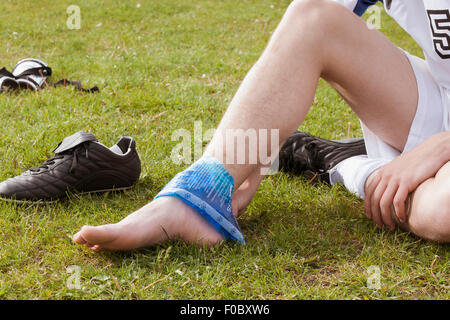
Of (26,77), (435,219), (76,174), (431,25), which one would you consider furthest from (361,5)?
(26,77)

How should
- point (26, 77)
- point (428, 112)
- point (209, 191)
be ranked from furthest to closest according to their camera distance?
point (26, 77) < point (428, 112) < point (209, 191)

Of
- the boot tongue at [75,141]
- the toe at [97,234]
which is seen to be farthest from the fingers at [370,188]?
the boot tongue at [75,141]

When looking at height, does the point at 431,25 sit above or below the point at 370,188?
above

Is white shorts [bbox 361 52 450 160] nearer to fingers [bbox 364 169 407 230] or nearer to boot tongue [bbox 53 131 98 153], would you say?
fingers [bbox 364 169 407 230]

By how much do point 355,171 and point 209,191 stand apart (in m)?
0.69

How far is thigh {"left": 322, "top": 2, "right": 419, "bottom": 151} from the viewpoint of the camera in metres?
1.77

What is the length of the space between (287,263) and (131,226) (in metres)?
0.51

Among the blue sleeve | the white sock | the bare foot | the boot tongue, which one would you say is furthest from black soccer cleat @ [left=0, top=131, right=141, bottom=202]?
the blue sleeve

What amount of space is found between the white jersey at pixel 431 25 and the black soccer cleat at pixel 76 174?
1.13m

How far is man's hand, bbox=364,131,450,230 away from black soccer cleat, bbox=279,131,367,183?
461 millimetres

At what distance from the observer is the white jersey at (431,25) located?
5.77 ft

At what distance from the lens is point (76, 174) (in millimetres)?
2025

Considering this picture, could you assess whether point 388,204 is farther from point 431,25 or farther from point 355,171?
point 431,25
